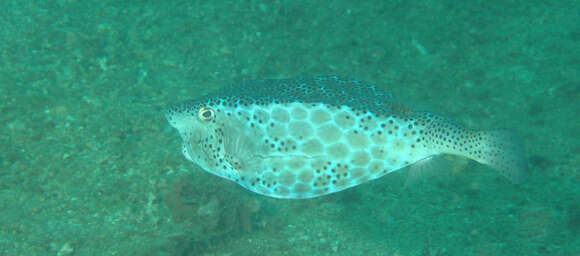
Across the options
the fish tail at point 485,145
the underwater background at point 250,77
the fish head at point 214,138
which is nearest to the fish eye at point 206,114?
the fish head at point 214,138

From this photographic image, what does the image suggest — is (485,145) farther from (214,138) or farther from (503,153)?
(214,138)

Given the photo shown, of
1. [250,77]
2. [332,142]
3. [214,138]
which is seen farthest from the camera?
[250,77]

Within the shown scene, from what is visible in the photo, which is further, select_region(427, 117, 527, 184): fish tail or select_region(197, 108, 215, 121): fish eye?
select_region(197, 108, 215, 121): fish eye

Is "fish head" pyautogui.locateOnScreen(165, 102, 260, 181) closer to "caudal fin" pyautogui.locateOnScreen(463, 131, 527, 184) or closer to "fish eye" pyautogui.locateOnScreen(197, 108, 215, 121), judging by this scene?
"fish eye" pyautogui.locateOnScreen(197, 108, 215, 121)

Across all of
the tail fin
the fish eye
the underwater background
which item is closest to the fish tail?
the tail fin

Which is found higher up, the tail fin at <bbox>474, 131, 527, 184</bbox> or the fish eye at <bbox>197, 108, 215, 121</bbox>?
the fish eye at <bbox>197, 108, 215, 121</bbox>

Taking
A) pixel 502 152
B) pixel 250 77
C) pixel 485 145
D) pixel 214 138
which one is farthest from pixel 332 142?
pixel 250 77

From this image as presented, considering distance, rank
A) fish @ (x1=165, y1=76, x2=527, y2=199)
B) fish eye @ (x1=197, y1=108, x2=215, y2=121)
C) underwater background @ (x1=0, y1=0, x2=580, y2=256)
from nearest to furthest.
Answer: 1. fish @ (x1=165, y1=76, x2=527, y2=199)
2. fish eye @ (x1=197, y1=108, x2=215, y2=121)
3. underwater background @ (x1=0, y1=0, x2=580, y2=256)
